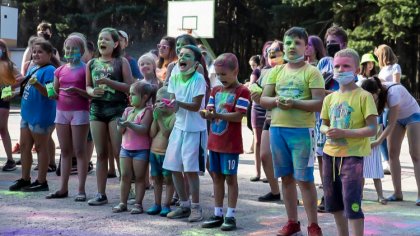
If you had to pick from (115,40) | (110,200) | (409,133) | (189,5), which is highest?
(189,5)

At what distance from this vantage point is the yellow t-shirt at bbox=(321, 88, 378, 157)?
16.6ft

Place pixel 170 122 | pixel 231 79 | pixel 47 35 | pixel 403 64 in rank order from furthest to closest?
pixel 403 64
pixel 47 35
pixel 170 122
pixel 231 79

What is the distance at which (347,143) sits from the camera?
508 centimetres

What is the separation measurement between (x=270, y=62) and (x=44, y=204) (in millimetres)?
3014

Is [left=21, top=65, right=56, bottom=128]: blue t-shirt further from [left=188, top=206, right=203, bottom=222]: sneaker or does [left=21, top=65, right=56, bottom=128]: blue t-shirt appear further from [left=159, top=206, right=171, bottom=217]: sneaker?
[left=188, top=206, right=203, bottom=222]: sneaker

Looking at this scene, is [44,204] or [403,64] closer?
[44,204]

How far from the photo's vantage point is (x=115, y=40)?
7027 millimetres

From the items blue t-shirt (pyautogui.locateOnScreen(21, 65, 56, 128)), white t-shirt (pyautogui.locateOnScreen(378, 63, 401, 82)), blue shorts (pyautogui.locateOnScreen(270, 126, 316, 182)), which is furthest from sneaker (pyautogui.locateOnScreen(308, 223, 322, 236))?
white t-shirt (pyautogui.locateOnScreen(378, 63, 401, 82))

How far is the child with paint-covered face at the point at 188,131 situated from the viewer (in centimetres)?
622

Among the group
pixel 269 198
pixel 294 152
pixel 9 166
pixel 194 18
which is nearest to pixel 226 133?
pixel 294 152

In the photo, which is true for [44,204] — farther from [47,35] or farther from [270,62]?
[47,35]

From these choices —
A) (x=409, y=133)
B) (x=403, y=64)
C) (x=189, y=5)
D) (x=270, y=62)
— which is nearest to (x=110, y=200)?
(x=270, y=62)

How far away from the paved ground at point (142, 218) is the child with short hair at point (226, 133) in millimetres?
249

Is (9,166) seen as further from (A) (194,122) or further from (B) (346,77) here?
(B) (346,77)
